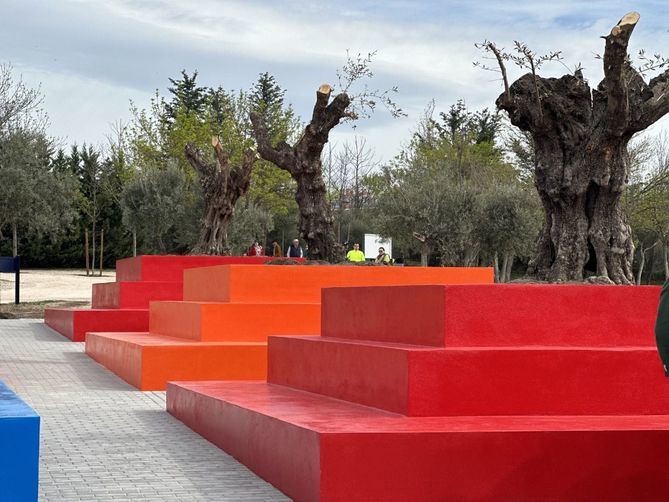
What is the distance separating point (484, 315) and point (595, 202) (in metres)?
2.93

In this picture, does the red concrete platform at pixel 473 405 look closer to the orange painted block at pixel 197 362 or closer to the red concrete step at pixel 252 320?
the orange painted block at pixel 197 362

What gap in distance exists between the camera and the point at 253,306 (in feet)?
43.3

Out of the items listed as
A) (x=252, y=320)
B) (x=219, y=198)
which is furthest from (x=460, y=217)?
(x=252, y=320)

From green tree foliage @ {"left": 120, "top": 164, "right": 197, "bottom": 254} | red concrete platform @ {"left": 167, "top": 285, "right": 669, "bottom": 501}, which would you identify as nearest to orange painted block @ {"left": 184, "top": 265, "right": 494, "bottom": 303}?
red concrete platform @ {"left": 167, "top": 285, "right": 669, "bottom": 501}

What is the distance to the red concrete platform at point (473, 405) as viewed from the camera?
5.82 m

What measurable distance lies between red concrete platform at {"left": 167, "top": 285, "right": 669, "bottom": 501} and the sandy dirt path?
27997mm

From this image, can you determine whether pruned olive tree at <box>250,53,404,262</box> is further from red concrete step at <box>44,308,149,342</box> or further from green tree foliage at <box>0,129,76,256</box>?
green tree foliage at <box>0,129,76,256</box>

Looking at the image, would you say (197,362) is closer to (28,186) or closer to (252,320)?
(252,320)

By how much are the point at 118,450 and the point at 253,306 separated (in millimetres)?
5166

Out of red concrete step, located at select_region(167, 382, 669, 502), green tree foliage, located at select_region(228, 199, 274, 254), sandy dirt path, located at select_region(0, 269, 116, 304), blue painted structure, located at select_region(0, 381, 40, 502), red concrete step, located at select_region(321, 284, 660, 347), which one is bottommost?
sandy dirt path, located at select_region(0, 269, 116, 304)

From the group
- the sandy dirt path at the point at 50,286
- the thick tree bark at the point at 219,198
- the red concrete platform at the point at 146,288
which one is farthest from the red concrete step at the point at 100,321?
the sandy dirt path at the point at 50,286

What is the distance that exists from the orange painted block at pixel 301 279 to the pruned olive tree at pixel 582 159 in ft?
14.2

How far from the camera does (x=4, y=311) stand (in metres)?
29.2

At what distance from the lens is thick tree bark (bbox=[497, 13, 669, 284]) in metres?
9.33
